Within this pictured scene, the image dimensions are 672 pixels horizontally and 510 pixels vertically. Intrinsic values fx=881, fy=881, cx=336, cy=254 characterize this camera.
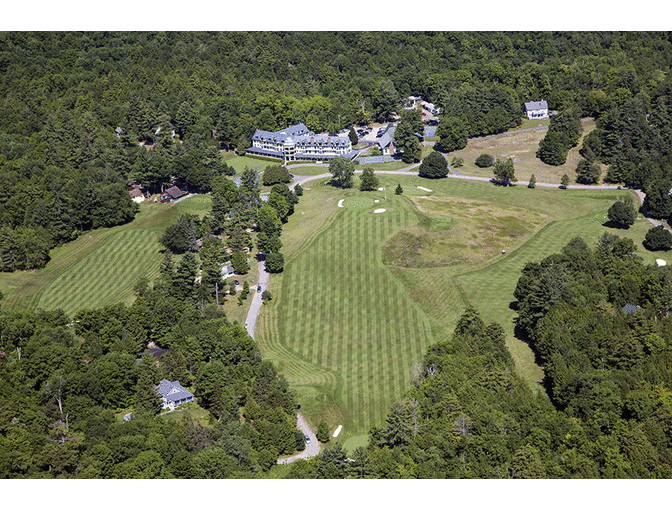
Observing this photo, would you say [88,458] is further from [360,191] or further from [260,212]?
[360,191]

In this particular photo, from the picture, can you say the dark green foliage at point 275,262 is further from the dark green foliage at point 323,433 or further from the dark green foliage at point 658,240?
the dark green foliage at point 658,240

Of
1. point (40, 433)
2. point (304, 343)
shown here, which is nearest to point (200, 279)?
point (304, 343)

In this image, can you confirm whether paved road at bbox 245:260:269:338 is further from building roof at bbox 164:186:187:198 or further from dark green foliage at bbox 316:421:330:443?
building roof at bbox 164:186:187:198

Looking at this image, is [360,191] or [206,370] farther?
[360,191]

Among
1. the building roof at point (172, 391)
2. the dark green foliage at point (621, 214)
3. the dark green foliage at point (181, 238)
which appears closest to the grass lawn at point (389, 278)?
the dark green foliage at point (621, 214)

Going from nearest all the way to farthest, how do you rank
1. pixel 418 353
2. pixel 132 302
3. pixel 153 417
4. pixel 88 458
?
pixel 88 458 < pixel 153 417 < pixel 418 353 < pixel 132 302

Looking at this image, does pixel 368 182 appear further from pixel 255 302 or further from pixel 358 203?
pixel 255 302

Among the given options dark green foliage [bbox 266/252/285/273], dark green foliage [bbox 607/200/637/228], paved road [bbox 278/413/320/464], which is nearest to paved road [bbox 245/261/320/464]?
paved road [bbox 278/413/320/464]

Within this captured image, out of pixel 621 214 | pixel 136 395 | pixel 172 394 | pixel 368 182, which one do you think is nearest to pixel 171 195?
pixel 368 182

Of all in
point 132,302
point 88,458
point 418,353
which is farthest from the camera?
point 132,302
